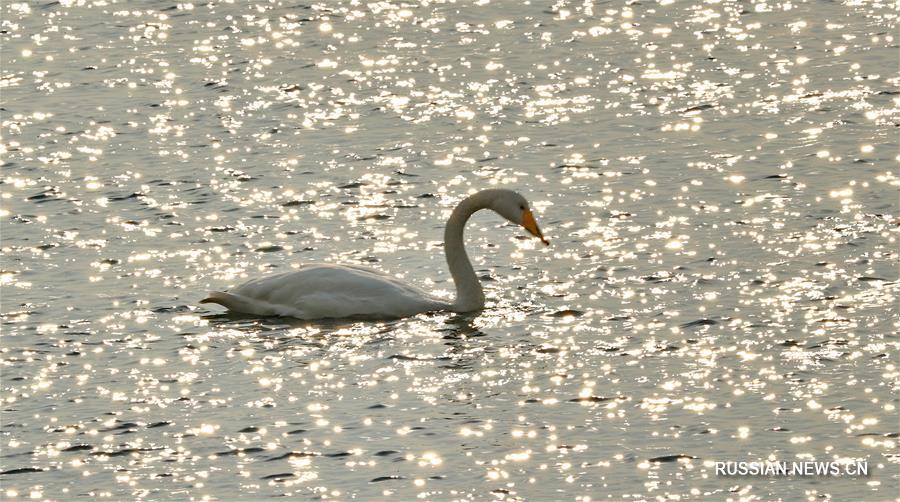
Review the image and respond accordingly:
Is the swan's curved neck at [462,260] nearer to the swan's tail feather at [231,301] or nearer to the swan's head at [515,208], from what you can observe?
the swan's head at [515,208]

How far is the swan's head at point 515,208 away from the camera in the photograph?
62.1 ft

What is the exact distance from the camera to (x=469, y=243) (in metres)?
20.5

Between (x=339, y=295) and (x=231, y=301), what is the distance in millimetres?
1002

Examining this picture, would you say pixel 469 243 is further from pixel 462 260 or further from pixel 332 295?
pixel 332 295

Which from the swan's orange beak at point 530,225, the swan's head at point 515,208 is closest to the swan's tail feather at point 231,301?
the swan's head at point 515,208

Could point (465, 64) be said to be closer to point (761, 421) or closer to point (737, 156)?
point (737, 156)

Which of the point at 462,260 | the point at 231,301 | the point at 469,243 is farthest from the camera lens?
the point at 469,243

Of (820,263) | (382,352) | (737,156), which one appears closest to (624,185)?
(737,156)

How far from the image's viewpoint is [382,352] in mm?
17328

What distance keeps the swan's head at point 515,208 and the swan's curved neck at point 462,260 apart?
0.50ft

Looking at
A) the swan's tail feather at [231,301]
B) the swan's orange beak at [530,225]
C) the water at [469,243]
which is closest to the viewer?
the water at [469,243]

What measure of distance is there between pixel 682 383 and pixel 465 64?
12033mm

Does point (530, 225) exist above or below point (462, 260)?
above

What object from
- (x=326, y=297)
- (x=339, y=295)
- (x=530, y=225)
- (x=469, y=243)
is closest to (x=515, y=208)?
(x=530, y=225)
